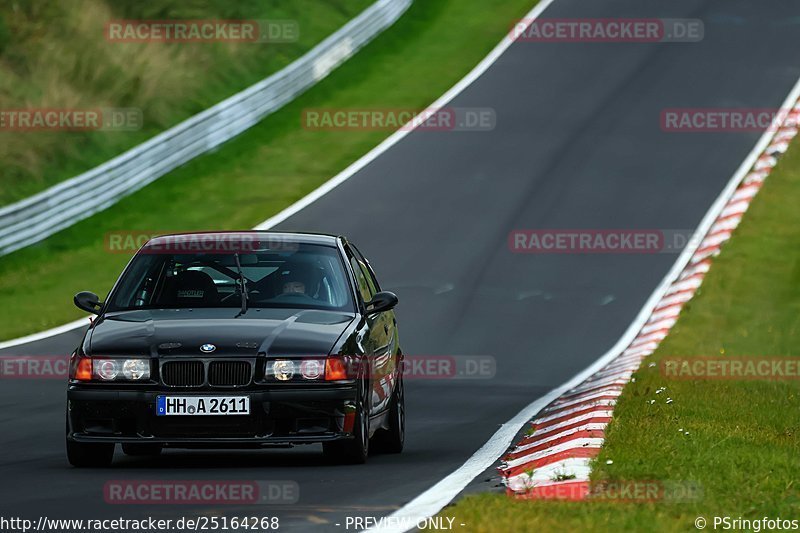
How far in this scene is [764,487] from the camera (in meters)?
8.20

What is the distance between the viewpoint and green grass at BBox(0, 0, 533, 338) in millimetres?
22594

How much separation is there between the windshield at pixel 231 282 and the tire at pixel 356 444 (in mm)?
925

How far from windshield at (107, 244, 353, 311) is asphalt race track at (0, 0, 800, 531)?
1.00 meters

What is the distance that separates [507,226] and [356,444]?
1476cm

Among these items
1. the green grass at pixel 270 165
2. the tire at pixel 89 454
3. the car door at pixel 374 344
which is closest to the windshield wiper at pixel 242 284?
the car door at pixel 374 344

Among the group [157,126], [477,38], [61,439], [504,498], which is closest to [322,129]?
[157,126]

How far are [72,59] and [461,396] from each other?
55.6ft

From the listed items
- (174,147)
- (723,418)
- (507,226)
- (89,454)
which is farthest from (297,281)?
(174,147)

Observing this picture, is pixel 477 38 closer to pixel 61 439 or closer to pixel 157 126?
pixel 157 126

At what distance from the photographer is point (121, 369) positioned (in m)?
9.38

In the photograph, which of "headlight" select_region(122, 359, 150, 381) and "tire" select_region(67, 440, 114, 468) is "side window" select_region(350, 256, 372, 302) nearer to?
"headlight" select_region(122, 359, 150, 381)

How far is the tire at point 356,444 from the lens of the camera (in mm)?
9555

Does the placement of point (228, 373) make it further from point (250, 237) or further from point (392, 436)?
point (392, 436)

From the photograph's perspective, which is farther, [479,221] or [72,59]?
[72,59]
